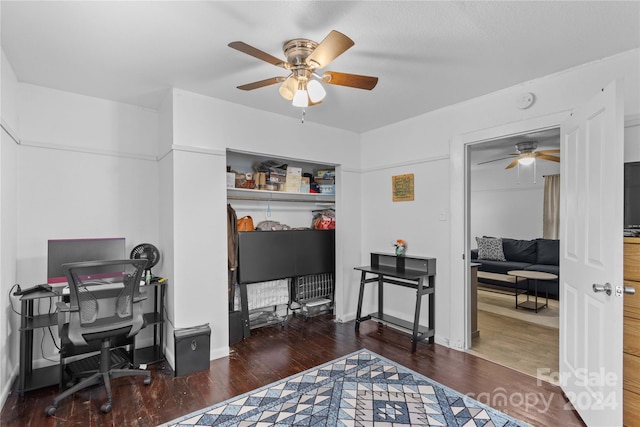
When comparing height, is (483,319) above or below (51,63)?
below

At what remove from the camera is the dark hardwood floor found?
217cm

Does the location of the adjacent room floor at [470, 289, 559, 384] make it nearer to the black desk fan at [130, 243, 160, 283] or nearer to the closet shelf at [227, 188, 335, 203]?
the closet shelf at [227, 188, 335, 203]

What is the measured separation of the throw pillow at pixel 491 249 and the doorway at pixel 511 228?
0.39 metres

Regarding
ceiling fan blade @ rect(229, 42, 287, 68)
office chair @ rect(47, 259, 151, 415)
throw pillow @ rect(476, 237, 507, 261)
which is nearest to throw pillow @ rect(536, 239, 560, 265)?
Answer: throw pillow @ rect(476, 237, 507, 261)

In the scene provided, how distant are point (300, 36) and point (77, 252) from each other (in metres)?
2.44

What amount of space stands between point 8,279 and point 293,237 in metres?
2.50

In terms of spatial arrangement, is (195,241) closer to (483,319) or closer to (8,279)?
(8,279)

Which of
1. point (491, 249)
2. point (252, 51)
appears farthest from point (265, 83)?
point (491, 249)

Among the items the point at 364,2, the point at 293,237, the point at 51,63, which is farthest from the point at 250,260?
the point at 364,2

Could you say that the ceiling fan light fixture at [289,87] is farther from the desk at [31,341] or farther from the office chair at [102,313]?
the desk at [31,341]

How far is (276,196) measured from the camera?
411cm

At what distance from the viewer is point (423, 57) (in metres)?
2.33

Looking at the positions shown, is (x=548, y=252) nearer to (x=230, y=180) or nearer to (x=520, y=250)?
(x=520, y=250)

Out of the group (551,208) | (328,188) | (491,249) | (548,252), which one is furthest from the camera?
(491,249)
